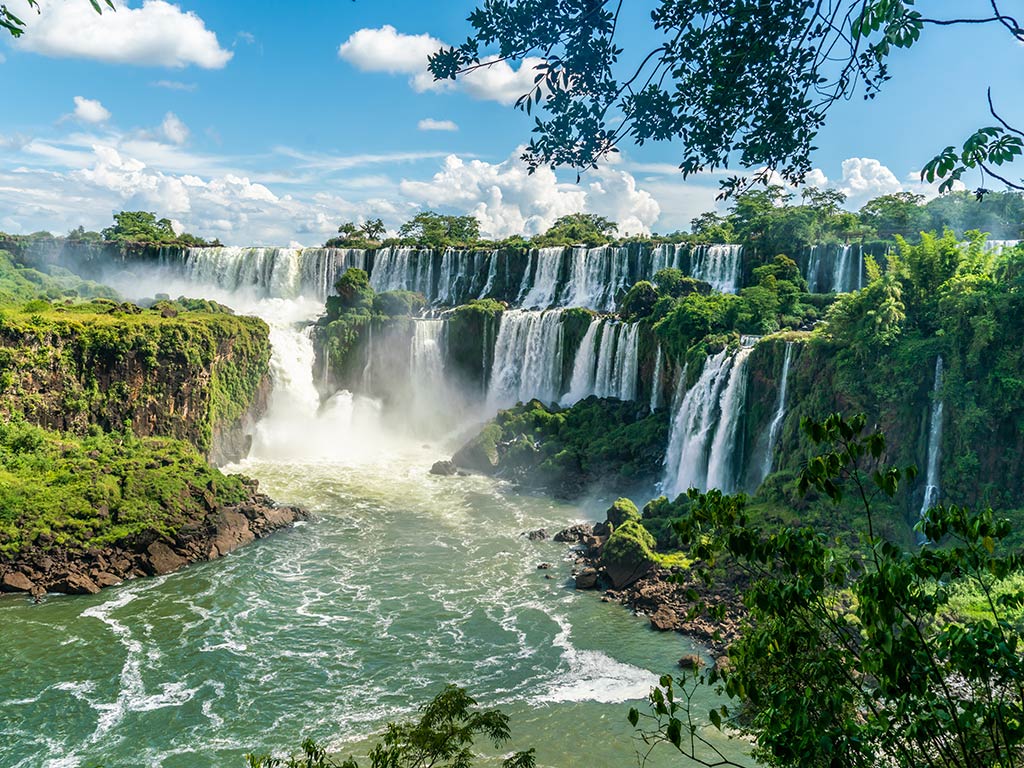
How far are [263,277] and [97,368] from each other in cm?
2106

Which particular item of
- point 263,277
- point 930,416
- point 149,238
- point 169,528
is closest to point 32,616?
point 169,528

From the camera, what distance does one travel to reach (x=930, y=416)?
19.2 meters

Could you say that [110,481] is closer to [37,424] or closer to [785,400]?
[37,424]

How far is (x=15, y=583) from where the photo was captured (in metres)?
17.7

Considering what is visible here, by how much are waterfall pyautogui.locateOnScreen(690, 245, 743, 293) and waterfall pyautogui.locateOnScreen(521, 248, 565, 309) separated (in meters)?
7.79

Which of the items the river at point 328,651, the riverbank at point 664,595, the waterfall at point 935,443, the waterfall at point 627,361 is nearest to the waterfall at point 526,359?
the waterfall at point 627,361

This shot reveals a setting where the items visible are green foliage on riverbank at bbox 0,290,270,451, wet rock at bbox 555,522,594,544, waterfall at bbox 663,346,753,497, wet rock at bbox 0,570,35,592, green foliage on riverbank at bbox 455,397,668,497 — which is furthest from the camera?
green foliage on riverbank at bbox 455,397,668,497

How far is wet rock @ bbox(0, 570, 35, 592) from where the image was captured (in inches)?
698

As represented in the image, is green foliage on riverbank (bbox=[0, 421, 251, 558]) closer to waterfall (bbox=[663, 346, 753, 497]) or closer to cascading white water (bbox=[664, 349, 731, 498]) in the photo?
cascading white water (bbox=[664, 349, 731, 498])

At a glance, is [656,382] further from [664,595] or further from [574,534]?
[664,595]

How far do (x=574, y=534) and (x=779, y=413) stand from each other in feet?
23.6

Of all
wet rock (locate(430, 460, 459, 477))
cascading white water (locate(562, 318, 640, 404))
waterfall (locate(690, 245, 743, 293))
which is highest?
waterfall (locate(690, 245, 743, 293))

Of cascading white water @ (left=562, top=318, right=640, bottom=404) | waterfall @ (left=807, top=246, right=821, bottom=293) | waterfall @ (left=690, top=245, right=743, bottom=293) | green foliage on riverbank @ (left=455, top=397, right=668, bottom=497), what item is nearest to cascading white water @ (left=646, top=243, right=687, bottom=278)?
waterfall @ (left=690, top=245, right=743, bottom=293)

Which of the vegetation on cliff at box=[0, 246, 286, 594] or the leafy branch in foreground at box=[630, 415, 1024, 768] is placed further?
the vegetation on cliff at box=[0, 246, 286, 594]
